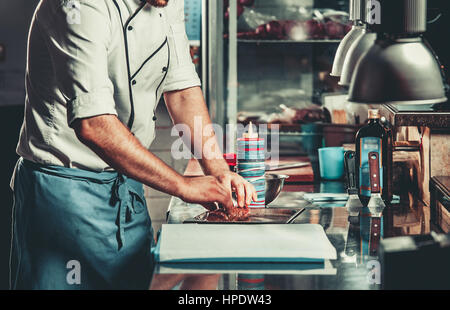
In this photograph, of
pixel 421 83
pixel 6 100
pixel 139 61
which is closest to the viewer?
pixel 421 83

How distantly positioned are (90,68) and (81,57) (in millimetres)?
38

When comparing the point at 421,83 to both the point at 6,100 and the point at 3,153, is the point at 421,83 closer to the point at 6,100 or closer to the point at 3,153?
the point at 3,153

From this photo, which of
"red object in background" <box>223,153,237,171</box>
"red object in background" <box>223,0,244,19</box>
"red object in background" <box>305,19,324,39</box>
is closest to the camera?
"red object in background" <box>223,153,237,171</box>

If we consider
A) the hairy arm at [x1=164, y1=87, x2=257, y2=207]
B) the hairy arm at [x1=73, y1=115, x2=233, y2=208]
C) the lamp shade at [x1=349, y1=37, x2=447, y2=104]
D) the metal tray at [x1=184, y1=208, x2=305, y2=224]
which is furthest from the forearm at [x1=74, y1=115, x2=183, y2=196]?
the lamp shade at [x1=349, y1=37, x2=447, y2=104]

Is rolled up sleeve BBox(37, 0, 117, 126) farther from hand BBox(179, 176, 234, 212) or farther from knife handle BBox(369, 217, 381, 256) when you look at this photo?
knife handle BBox(369, 217, 381, 256)

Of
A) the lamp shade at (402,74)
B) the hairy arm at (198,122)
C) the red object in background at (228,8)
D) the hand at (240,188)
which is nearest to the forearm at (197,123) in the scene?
the hairy arm at (198,122)

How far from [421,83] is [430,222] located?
693 millimetres

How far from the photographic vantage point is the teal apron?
1850 millimetres

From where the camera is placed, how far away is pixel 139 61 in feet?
6.65

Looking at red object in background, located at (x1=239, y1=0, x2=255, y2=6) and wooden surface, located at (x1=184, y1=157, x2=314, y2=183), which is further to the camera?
red object in background, located at (x1=239, y1=0, x2=255, y2=6)

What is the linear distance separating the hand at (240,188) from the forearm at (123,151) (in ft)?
0.50

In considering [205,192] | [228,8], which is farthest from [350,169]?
[228,8]

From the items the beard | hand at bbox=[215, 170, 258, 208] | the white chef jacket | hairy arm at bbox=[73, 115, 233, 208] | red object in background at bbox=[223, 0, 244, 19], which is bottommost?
hand at bbox=[215, 170, 258, 208]
